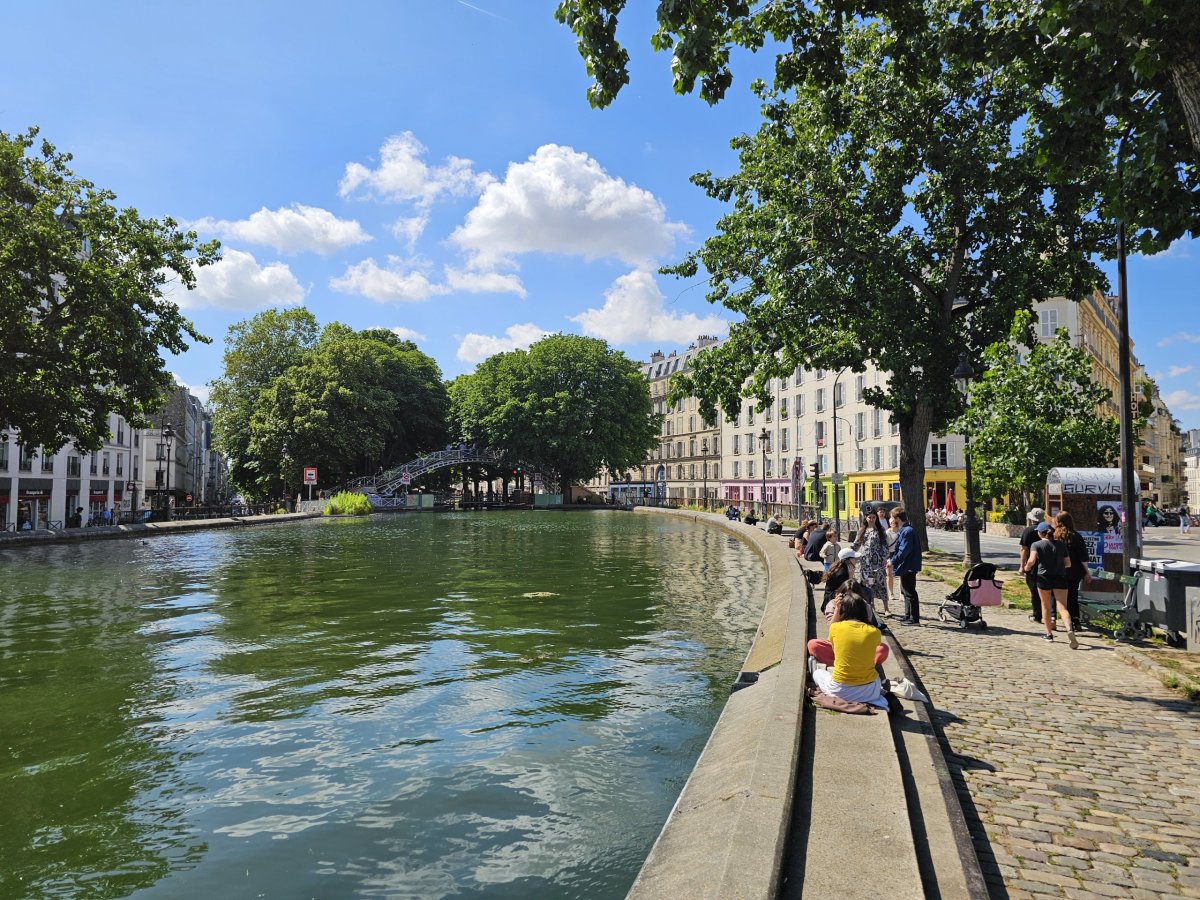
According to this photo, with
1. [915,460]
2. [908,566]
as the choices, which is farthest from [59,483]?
[908,566]

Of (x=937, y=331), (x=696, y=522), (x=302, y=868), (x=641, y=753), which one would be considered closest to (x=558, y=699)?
(x=641, y=753)

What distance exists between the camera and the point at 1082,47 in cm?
640

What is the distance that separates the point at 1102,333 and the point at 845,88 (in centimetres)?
5950

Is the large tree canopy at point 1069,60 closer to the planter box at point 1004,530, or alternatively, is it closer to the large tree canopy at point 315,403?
the planter box at point 1004,530

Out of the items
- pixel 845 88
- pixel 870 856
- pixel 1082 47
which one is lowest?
pixel 870 856

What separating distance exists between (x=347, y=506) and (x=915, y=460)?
150 feet

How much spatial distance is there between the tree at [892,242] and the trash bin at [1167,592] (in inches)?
394

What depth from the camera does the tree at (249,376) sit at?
6862 cm

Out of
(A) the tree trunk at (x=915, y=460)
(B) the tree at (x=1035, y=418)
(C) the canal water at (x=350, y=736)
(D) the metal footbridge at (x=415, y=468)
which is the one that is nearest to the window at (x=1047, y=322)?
(B) the tree at (x=1035, y=418)

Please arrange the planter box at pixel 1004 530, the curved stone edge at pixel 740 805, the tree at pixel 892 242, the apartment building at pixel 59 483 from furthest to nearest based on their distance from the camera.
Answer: the apartment building at pixel 59 483, the planter box at pixel 1004 530, the tree at pixel 892 242, the curved stone edge at pixel 740 805

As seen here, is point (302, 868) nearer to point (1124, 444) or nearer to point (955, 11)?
point (1124, 444)

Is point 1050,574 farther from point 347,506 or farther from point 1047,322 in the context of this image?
point 347,506

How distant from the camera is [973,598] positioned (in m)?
11.6

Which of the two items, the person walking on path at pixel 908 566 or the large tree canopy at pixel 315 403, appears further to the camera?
the large tree canopy at pixel 315 403
